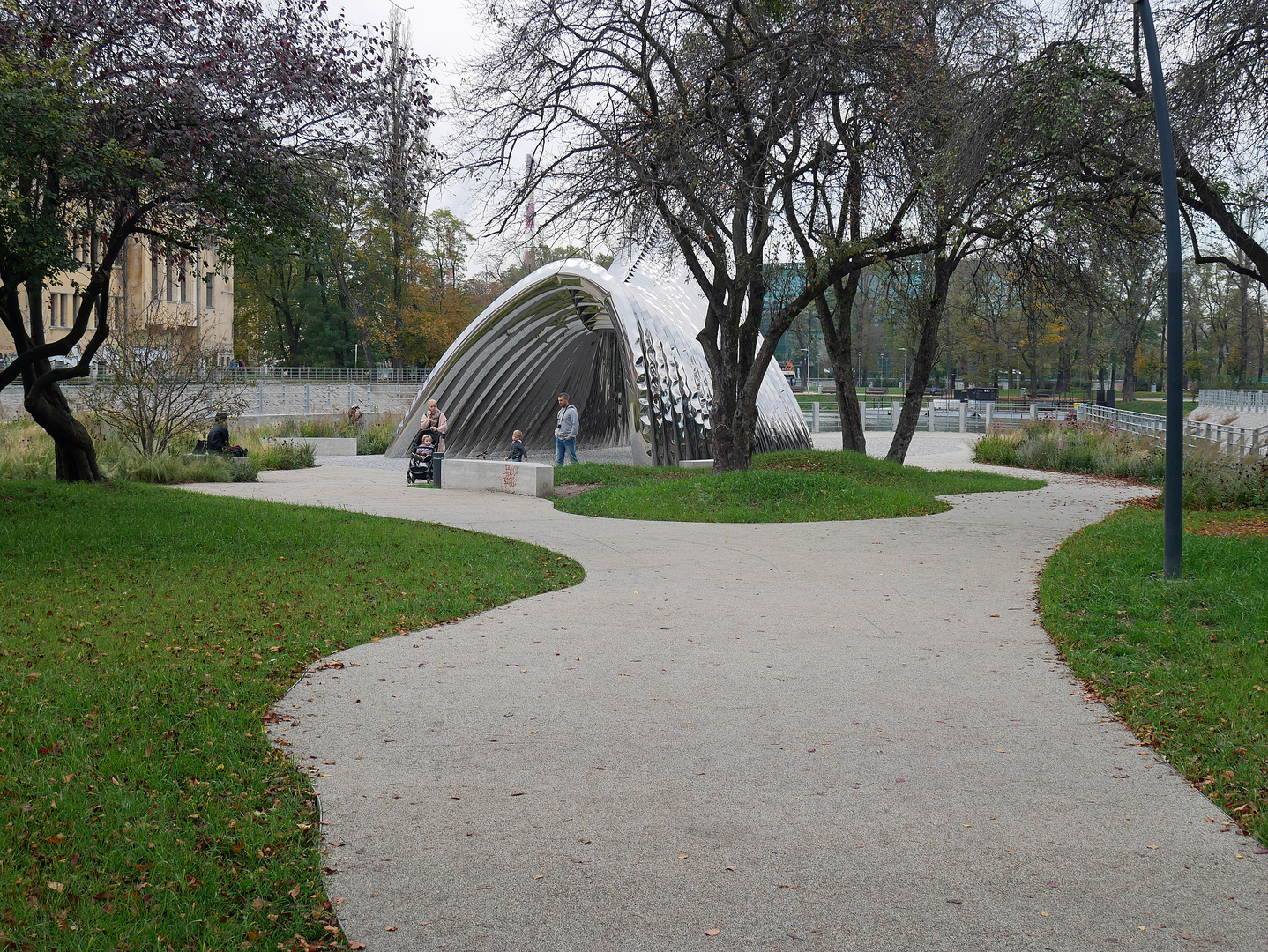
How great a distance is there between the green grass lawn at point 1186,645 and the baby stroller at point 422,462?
41.4 feet

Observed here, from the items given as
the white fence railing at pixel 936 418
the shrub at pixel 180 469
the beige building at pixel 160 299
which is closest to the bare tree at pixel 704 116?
the shrub at pixel 180 469

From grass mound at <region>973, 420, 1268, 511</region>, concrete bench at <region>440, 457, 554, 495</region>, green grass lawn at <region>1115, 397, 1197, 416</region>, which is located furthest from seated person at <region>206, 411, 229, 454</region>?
green grass lawn at <region>1115, 397, 1197, 416</region>

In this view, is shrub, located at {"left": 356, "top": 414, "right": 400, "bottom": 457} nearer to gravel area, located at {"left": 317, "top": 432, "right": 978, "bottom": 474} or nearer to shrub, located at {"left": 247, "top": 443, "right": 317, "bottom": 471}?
gravel area, located at {"left": 317, "top": 432, "right": 978, "bottom": 474}

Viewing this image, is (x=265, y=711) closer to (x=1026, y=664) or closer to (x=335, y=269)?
(x=1026, y=664)

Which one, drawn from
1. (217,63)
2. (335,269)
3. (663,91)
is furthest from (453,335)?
(217,63)

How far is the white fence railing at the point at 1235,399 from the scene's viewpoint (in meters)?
45.4

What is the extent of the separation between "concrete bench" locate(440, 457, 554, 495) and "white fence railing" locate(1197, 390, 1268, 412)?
35.9m

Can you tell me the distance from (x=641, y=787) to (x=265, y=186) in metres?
9.71

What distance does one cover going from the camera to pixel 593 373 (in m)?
31.5

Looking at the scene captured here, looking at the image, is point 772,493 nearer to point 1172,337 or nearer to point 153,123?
point 1172,337

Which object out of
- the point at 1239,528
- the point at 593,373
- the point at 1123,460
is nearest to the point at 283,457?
the point at 593,373

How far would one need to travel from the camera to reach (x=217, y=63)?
38.5 ft

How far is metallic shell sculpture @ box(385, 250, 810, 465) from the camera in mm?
22531

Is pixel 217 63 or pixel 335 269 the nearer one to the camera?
pixel 217 63
